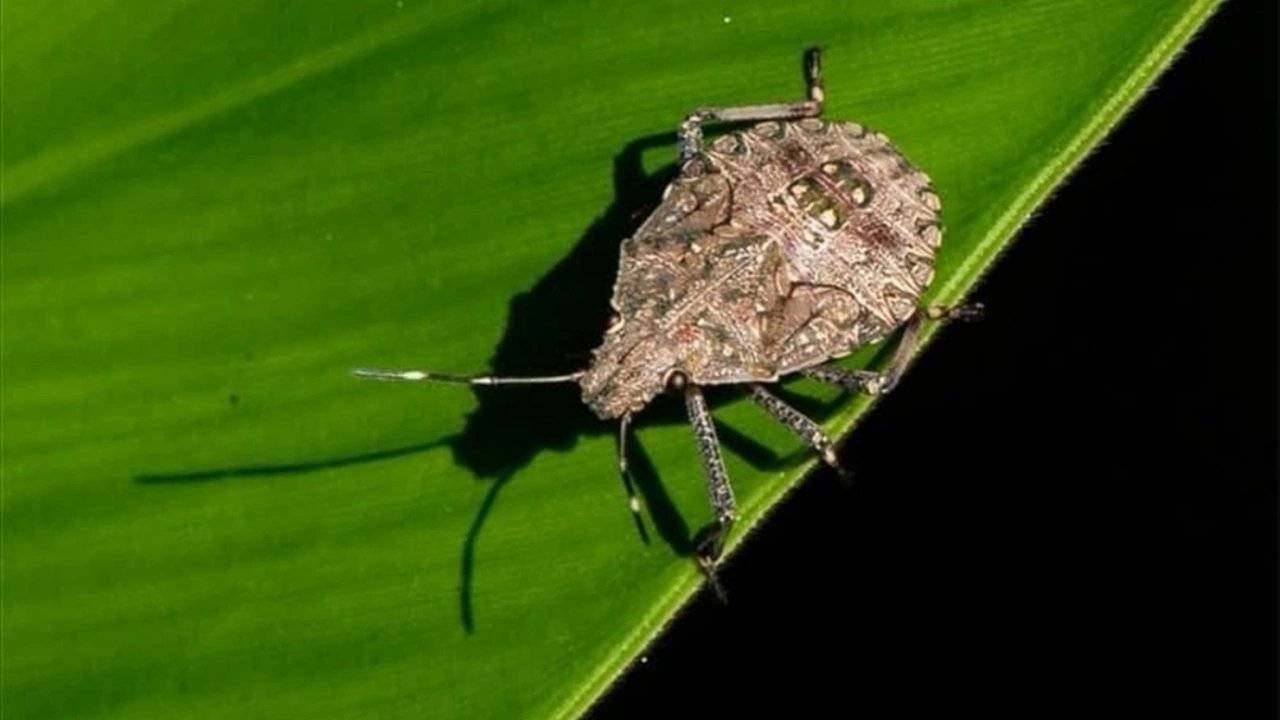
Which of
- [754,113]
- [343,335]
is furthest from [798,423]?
[343,335]

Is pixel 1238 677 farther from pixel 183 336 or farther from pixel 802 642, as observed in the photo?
pixel 183 336

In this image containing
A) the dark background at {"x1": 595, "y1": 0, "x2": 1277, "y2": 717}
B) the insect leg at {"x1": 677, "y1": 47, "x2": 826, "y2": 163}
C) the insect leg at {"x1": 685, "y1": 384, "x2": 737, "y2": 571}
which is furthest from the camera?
the dark background at {"x1": 595, "y1": 0, "x2": 1277, "y2": 717}

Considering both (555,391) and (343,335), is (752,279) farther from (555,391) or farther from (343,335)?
(343,335)

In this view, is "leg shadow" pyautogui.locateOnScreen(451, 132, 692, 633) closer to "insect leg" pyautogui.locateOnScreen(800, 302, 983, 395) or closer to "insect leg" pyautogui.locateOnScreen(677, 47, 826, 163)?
"insect leg" pyautogui.locateOnScreen(677, 47, 826, 163)

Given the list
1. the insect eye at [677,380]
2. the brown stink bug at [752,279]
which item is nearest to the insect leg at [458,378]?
the brown stink bug at [752,279]

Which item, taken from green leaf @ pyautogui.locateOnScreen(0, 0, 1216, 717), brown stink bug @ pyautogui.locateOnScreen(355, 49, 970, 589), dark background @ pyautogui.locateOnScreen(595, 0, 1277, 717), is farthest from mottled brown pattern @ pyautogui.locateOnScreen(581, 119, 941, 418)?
dark background @ pyautogui.locateOnScreen(595, 0, 1277, 717)

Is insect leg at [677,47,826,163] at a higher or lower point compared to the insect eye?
higher

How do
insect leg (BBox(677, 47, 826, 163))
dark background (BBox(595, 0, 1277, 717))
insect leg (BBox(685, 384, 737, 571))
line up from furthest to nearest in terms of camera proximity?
dark background (BBox(595, 0, 1277, 717)) < insect leg (BBox(677, 47, 826, 163)) < insect leg (BBox(685, 384, 737, 571))
